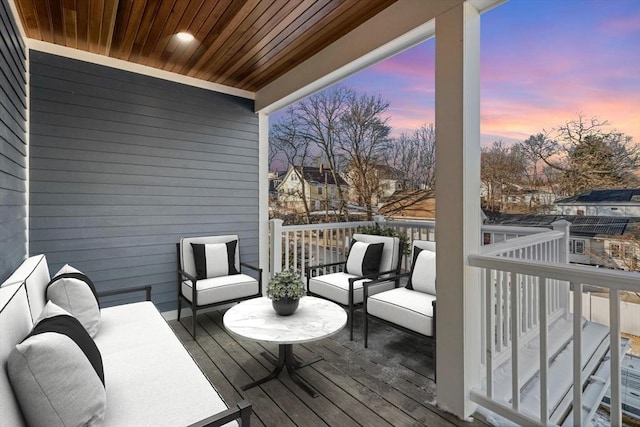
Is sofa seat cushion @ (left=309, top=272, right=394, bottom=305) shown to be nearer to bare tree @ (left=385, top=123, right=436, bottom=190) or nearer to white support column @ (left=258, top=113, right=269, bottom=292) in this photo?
white support column @ (left=258, top=113, right=269, bottom=292)

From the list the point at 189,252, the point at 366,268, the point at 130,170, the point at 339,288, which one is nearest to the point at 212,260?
the point at 189,252

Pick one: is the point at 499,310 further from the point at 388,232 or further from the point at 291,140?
the point at 291,140

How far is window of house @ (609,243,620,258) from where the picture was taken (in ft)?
8.39

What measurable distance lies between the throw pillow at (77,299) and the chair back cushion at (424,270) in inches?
108

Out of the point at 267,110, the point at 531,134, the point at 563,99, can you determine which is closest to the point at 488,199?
the point at 531,134

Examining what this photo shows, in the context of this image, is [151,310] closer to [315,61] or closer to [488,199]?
[315,61]

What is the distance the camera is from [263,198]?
4633 millimetres

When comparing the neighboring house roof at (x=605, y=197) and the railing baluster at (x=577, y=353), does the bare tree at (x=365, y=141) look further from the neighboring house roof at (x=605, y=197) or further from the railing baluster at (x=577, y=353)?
the railing baluster at (x=577, y=353)

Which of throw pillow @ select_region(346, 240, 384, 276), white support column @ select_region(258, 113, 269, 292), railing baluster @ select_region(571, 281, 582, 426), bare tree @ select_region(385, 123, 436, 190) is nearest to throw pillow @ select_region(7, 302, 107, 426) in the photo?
railing baluster @ select_region(571, 281, 582, 426)

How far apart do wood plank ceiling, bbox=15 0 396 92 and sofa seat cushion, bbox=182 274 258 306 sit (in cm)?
248

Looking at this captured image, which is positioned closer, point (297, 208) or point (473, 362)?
point (473, 362)

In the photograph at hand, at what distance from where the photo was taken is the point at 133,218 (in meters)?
3.65

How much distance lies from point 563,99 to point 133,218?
4.58 m

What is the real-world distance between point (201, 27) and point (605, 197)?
3.77 m
